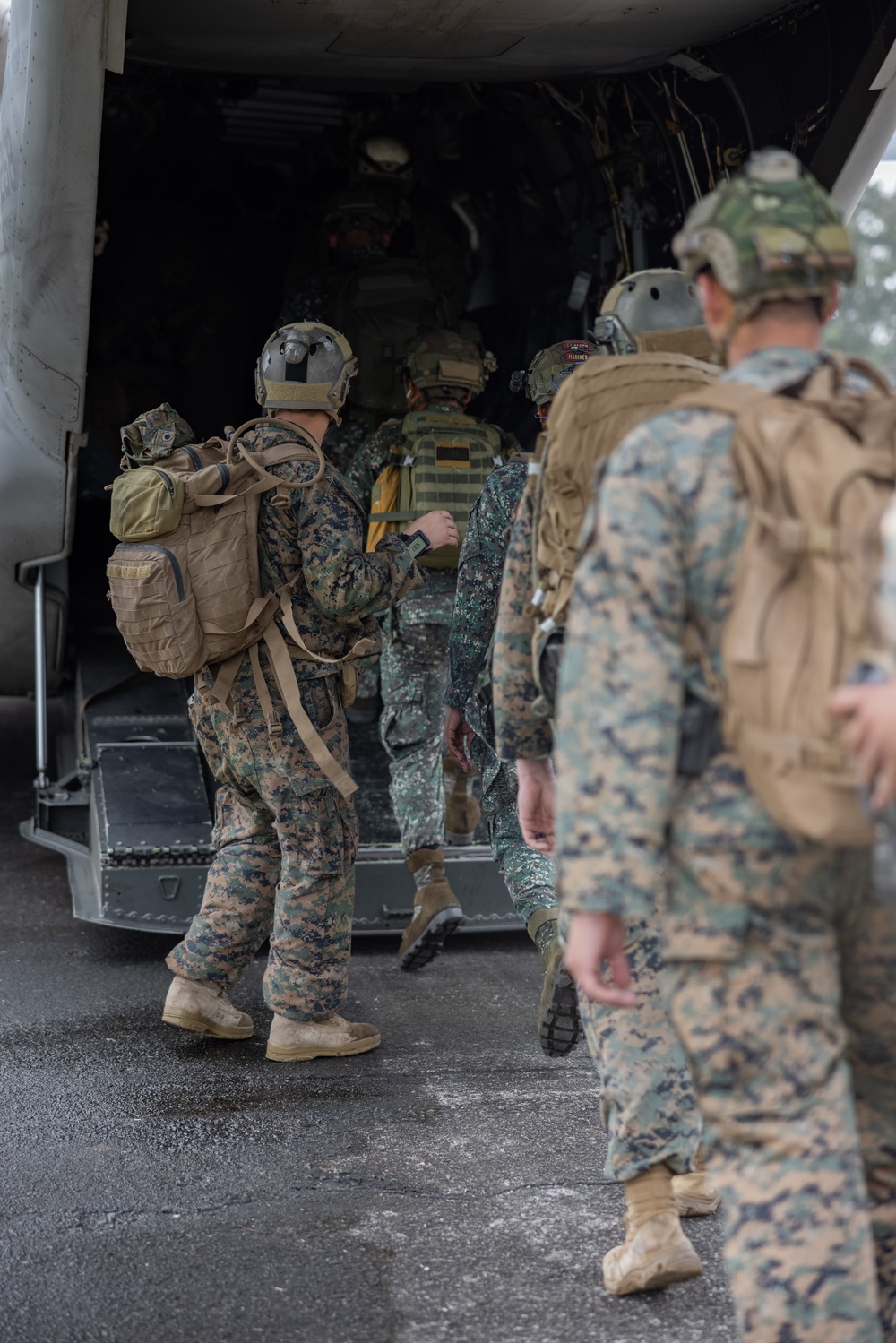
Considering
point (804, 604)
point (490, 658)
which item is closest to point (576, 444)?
point (804, 604)

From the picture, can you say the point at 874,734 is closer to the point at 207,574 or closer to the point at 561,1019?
the point at 561,1019

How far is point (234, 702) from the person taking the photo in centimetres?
396

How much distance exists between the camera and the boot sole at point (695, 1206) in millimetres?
3061

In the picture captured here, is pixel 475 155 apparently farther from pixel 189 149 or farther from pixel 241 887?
pixel 241 887

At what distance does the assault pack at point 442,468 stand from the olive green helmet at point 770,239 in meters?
2.87

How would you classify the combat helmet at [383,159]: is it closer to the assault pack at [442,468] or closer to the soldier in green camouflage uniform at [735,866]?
the assault pack at [442,468]

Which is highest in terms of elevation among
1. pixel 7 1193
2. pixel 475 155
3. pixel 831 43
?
pixel 475 155

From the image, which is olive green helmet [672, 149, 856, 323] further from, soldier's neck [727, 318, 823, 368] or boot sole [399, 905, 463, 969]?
boot sole [399, 905, 463, 969]

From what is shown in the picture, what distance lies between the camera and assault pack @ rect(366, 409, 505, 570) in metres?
4.94

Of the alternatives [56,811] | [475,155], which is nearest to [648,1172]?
[56,811]

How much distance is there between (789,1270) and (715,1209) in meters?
1.27

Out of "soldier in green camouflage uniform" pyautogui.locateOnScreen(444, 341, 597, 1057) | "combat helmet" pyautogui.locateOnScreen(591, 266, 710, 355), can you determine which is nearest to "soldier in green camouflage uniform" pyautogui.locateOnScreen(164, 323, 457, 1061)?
"soldier in green camouflage uniform" pyautogui.locateOnScreen(444, 341, 597, 1057)

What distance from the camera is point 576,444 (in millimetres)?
2795

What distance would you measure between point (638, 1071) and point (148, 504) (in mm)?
1864
